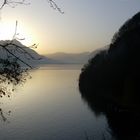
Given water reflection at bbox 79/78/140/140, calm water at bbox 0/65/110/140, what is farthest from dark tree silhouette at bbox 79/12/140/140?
calm water at bbox 0/65/110/140

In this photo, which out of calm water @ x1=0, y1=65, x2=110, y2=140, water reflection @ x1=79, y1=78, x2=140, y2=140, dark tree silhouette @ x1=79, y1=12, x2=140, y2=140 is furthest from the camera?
dark tree silhouette @ x1=79, y1=12, x2=140, y2=140

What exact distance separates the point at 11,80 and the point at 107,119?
49.5m

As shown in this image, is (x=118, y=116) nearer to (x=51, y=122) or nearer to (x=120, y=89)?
(x=120, y=89)

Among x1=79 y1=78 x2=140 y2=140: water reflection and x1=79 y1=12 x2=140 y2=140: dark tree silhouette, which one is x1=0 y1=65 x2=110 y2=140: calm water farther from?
x1=79 y1=12 x2=140 y2=140: dark tree silhouette

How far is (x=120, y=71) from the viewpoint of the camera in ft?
224

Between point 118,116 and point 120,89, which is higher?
point 120,89

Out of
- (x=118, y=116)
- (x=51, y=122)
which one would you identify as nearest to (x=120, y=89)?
(x=118, y=116)

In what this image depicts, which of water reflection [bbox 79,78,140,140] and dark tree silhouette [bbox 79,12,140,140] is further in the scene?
dark tree silhouette [bbox 79,12,140,140]

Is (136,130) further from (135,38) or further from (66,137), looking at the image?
(135,38)

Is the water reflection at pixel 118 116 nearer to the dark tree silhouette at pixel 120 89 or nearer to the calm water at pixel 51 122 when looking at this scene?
the dark tree silhouette at pixel 120 89

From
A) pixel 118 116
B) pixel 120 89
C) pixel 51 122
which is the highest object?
pixel 120 89

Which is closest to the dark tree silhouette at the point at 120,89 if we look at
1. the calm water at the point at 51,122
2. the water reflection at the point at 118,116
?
the water reflection at the point at 118,116

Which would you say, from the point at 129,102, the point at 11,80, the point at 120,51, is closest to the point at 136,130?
the point at 129,102

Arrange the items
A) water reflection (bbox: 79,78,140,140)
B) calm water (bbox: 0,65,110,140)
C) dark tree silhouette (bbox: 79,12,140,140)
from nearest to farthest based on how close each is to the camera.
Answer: calm water (bbox: 0,65,110,140)
water reflection (bbox: 79,78,140,140)
dark tree silhouette (bbox: 79,12,140,140)
